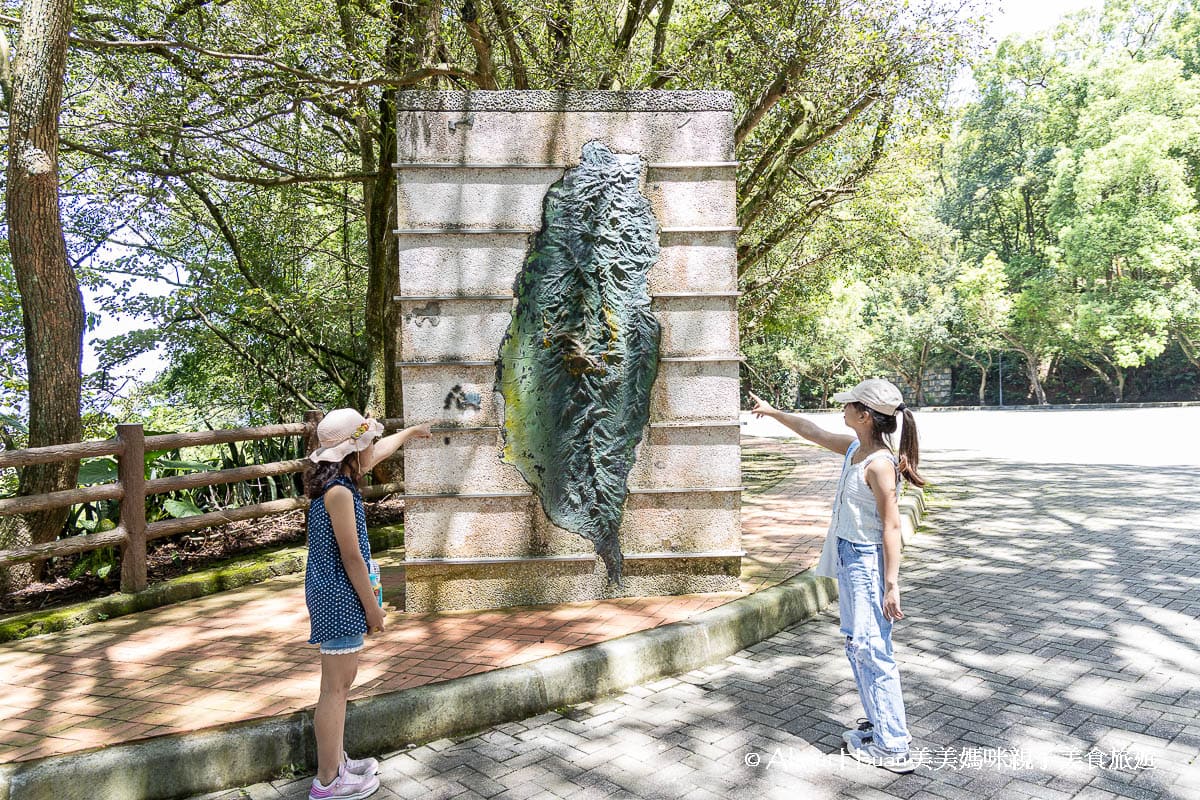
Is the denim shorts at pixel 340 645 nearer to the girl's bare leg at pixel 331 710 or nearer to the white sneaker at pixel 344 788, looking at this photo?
the girl's bare leg at pixel 331 710

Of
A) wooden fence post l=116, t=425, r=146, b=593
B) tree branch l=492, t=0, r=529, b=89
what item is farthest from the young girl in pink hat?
tree branch l=492, t=0, r=529, b=89

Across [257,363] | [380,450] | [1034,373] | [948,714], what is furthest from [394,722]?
[1034,373]

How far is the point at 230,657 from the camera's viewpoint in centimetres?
467

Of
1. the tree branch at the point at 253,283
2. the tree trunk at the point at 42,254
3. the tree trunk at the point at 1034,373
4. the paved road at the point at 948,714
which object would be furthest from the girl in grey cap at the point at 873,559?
the tree trunk at the point at 1034,373

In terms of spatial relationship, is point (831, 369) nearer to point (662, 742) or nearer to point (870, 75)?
point (870, 75)

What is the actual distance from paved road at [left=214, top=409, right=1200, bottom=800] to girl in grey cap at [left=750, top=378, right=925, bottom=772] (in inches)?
6.3

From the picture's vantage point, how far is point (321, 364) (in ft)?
40.5

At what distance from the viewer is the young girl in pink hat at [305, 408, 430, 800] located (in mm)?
3150

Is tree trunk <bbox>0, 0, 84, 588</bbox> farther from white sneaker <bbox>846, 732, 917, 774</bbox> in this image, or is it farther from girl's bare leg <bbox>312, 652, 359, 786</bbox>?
white sneaker <bbox>846, 732, 917, 774</bbox>

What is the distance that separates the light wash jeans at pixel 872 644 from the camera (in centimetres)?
338

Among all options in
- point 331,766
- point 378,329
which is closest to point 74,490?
point 331,766

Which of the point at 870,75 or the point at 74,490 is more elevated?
the point at 870,75

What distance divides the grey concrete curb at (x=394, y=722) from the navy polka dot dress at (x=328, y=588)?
0.74m

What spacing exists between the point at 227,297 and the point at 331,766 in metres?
8.75
